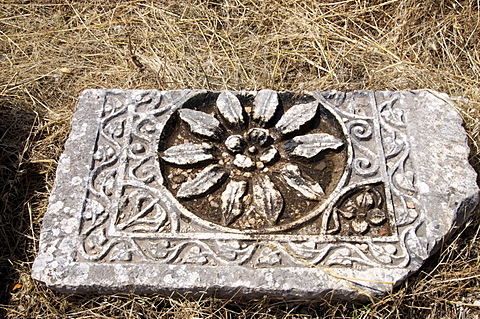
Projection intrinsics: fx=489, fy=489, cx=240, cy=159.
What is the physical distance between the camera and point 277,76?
11.3 feet

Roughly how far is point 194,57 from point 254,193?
56.9 inches

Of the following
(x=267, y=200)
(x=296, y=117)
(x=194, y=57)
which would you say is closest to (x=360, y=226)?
(x=267, y=200)

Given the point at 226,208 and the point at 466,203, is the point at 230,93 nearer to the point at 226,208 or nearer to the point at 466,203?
the point at 226,208

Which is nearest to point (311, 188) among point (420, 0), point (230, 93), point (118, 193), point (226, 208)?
point (226, 208)

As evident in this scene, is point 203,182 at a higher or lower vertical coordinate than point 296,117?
lower

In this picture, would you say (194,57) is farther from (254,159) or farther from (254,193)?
(254,193)

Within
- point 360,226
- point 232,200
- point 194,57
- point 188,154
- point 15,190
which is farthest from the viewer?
point 194,57

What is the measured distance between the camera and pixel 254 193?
8.19ft

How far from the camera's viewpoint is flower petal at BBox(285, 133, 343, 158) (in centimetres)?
261

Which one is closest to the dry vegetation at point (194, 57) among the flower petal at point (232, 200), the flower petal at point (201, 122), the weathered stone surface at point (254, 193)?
the weathered stone surface at point (254, 193)

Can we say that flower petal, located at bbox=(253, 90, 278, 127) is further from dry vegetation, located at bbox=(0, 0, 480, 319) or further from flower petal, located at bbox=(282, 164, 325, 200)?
dry vegetation, located at bbox=(0, 0, 480, 319)

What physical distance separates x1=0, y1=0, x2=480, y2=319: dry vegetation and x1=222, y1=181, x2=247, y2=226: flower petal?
3.51ft

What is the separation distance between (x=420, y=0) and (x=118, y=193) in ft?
8.94

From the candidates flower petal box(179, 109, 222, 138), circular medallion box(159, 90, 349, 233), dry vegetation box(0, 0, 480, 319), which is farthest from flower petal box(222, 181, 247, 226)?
dry vegetation box(0, 0, 480, 319)
